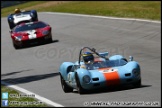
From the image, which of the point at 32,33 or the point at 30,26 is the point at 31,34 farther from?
the point at 30,26

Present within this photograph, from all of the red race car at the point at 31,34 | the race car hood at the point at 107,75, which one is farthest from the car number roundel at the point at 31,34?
the race car hood at the point at 107,75

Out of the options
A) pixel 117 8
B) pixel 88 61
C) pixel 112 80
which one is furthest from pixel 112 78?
pixel 117 8

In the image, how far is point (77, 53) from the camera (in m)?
24.2

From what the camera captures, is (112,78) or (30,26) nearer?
(112,78)

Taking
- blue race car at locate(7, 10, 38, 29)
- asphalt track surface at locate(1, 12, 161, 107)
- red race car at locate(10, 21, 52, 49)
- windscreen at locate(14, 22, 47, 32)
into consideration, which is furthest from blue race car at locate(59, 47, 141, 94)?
blue race car at locate(7, 10, 38, 29)

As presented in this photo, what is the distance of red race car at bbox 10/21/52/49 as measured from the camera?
28.1 m

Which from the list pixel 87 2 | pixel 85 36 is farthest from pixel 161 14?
pixel 87 2

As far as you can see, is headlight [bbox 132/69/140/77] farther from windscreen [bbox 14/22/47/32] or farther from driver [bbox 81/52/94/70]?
windscreen [bbox 14/22/47/32]

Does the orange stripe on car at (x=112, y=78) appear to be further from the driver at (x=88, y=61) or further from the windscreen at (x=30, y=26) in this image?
the windscreen at (x=30, y=26)

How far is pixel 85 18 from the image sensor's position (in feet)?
122

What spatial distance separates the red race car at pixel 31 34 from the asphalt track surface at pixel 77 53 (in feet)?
1.28

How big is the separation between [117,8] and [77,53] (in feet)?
53.8

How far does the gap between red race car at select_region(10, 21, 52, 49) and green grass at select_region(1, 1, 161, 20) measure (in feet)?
23.7

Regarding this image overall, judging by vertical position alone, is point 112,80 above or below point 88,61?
below
